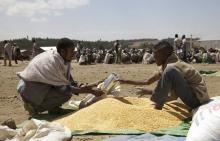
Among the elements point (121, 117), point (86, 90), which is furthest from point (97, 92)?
point (121, 117)

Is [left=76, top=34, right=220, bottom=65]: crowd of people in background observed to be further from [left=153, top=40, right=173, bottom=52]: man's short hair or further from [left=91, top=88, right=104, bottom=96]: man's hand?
[left=153, top=40, right=173, bottom=52]: man's short hair

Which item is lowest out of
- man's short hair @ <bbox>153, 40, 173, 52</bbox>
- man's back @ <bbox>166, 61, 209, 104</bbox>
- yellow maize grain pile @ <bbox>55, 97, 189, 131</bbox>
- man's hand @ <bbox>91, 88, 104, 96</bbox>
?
yellow maize grain pile @ <bbox>55, 97, 189, 131</bbox>

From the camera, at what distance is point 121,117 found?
17.5ft

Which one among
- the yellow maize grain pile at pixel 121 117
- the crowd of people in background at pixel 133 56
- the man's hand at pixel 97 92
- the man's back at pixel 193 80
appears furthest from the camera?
the crowd of people in background at pixel 133 56

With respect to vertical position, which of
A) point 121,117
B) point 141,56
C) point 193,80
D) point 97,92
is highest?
point 193,80

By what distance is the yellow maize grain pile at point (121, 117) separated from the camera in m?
5.22

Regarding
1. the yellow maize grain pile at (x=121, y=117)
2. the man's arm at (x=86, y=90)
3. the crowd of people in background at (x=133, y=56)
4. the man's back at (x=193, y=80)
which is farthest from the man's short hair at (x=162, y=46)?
the crowd of people in background at (x=133, y=56)

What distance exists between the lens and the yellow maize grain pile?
17.1 feet

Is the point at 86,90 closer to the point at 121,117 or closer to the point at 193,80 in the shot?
the point at 121,117

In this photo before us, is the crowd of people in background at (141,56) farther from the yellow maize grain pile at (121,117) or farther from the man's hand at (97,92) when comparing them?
the yellow maize grain pile at (121,117)

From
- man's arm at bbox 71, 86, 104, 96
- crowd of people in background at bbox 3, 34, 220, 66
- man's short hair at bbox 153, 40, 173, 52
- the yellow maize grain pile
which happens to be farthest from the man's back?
crowd of people in background at bbox 3, 34, 220, 66

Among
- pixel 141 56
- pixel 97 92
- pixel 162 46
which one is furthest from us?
pixel 141 56

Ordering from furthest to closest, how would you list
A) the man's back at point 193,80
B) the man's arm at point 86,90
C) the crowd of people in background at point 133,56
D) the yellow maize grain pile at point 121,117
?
the crowd of people in background at point 133,56
the man's arm at point 86,90
the man's back at point 193,80
the yellow maize grain pile at point 121,117

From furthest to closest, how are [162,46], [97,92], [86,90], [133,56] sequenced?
[133,56]
[97,92]
[86,90]
[162,46]
